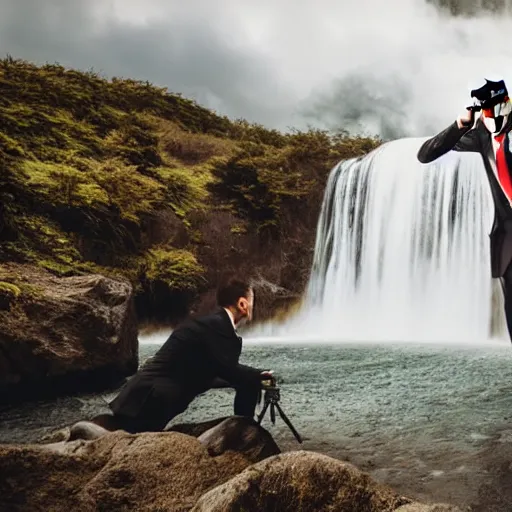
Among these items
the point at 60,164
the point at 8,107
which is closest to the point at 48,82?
the point at 8,107

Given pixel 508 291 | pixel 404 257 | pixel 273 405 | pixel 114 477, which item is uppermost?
pixel 404 257

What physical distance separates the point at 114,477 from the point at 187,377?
0.64 m

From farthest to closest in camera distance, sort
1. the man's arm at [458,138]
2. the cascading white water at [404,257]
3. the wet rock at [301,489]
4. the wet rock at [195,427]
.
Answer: the cascading white water at [404,257] < the man's arm at [458,138] < the wet rock at [195,427] < the wet rock at [301,489]

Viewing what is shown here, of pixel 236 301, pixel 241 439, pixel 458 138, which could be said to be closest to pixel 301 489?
pixel 241 439

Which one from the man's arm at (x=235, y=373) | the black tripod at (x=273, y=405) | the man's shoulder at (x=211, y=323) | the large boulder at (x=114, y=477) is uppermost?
the man's shoulder at (x=211, y=323)

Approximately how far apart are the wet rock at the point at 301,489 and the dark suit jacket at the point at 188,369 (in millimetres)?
672

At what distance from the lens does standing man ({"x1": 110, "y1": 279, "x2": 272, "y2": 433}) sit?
2924 mm

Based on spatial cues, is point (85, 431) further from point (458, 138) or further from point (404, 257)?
point (404, 257)

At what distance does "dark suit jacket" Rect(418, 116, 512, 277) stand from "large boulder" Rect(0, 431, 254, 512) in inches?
71.4

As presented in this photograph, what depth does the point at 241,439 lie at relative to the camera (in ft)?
8.91

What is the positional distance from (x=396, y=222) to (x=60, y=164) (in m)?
3.09

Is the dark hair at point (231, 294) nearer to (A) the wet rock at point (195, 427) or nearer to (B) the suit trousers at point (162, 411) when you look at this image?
(B) the suit trousers at point (162, 411)

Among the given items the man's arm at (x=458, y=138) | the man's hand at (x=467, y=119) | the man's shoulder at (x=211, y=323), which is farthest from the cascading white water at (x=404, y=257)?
the man's shoulder at (x=211, y=323)

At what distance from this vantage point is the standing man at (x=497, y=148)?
3.23 metres
